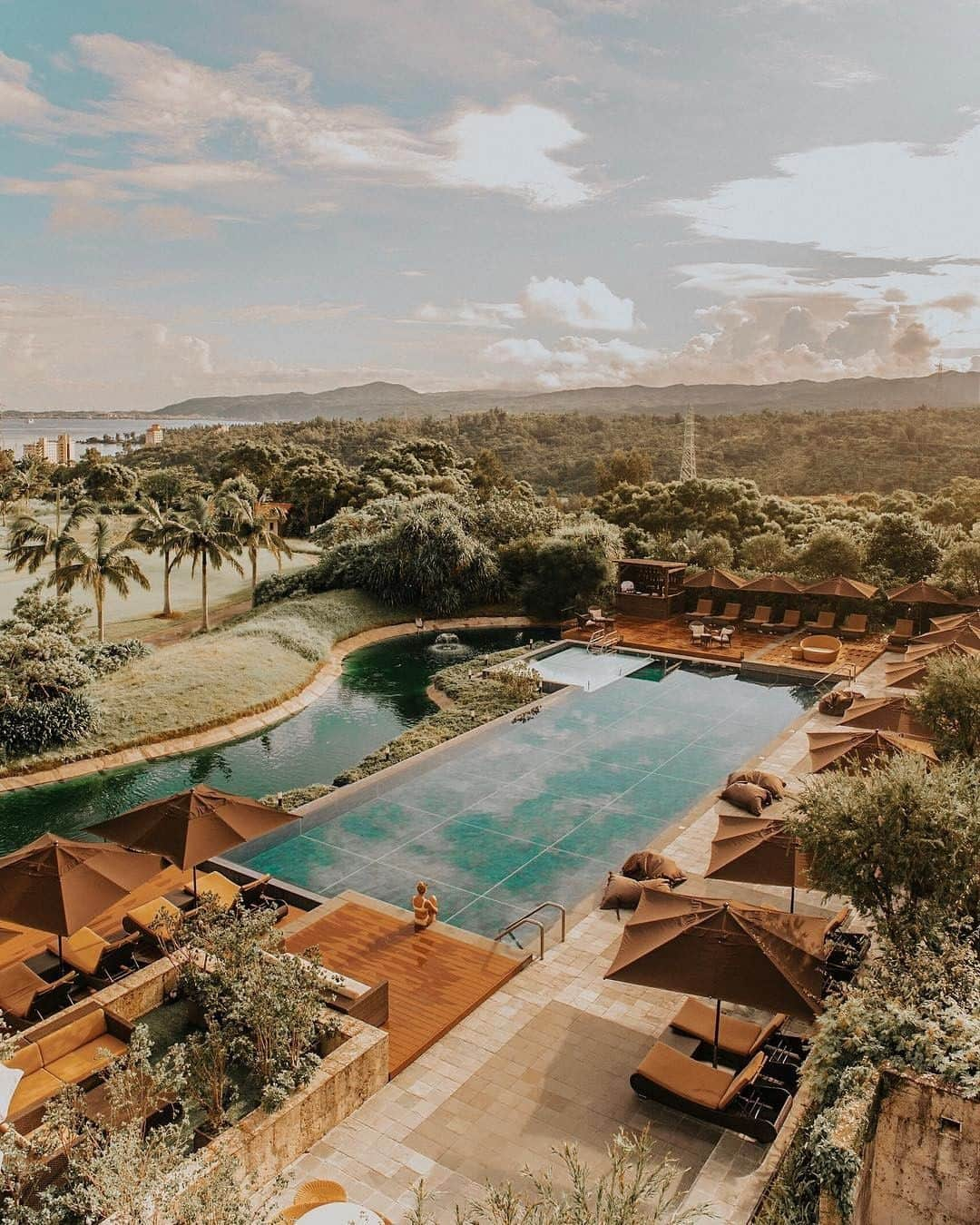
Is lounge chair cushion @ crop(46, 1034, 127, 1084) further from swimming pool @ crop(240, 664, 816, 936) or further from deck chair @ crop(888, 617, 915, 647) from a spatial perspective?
deck chair @ crop(888, 617, 915, 647)

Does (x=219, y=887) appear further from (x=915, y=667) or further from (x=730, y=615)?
(x=730, y=615)

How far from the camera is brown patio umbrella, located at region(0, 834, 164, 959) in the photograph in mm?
8391

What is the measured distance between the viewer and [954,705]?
1197 centimetres

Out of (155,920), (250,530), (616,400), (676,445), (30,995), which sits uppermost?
(616,400)

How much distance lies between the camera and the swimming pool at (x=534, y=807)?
39.7ft

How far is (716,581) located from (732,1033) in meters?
21.9

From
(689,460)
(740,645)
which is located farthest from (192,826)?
(689,460)

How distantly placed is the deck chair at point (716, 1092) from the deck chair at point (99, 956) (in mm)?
5284

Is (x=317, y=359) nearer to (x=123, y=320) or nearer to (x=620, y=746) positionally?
(x=123, y=320)

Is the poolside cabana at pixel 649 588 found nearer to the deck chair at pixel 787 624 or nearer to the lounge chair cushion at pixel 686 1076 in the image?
the deck chair at pixel 787 624

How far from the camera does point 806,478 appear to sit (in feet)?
208

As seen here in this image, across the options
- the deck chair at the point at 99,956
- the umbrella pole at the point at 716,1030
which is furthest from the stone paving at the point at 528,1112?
the deck chair at the point at 99,956

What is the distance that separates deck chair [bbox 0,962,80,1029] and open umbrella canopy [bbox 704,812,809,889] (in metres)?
6.67

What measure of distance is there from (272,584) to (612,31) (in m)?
22.3
